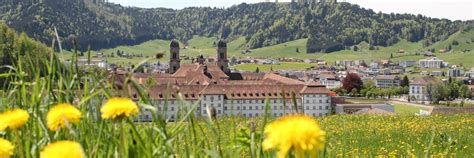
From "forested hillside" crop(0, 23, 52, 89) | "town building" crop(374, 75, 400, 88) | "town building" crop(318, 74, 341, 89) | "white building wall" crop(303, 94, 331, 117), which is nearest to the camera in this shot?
"forested hillside" crop(0, 23, 52, 89)

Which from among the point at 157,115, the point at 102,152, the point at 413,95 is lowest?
the point at 413,95

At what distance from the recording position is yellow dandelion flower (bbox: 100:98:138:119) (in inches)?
59.6

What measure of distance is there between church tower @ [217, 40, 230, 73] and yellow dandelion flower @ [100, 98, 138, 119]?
11331cm

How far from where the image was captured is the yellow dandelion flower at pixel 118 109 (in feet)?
4.96

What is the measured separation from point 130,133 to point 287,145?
1124 millimetres

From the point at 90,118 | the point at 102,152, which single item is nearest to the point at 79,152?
the point at 102,152

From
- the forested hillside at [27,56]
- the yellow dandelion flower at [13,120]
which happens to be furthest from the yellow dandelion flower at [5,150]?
the forested hillside at [27,56]

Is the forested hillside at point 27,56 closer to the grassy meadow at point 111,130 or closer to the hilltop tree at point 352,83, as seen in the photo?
the grassy meadow at point 111,130

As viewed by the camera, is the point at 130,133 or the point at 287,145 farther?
the point at 130,133

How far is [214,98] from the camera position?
7338 centimetres

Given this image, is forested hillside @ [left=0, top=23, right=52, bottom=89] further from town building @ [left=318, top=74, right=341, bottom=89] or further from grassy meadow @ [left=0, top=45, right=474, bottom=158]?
town building @ [left=318, top=74, right=341, bottom=89]

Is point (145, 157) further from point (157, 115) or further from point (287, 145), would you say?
point (287, 145)

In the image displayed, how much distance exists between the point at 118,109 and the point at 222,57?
11458 cm

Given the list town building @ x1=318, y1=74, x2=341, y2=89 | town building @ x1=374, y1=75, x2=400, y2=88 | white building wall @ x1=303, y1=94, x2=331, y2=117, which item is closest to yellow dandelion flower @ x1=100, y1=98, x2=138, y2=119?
white building wall @ x1=303, y1=94, x2=331, y2=117
